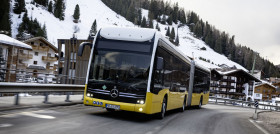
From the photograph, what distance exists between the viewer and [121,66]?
33.9 feet

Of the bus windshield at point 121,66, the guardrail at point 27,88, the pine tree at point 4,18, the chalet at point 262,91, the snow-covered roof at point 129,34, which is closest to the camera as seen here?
the guardrail at point 27,88

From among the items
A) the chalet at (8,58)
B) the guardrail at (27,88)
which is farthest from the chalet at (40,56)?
the guardrail at (27,88)

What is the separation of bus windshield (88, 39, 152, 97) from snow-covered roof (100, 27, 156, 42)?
0.18 meters

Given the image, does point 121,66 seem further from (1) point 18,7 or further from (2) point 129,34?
(1) point 18,7

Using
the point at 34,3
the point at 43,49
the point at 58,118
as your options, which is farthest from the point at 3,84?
the point at 34,3

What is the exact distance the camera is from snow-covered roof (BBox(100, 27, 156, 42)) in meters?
10.7

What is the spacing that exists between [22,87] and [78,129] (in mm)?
4375

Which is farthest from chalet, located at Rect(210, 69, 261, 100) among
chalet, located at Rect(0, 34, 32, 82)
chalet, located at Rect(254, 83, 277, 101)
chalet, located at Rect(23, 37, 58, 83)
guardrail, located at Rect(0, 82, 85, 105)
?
guardrail, located at Rect(0, 82, 85, 105)

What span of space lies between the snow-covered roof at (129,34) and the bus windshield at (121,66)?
0.59 feet

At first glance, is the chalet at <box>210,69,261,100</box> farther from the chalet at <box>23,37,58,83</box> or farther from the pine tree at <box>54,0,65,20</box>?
the pine tree at <box>54,0,65,20</box>

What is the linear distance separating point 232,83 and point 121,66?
96.4 meters

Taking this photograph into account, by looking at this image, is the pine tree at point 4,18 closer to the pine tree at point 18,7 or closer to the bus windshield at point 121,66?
the pine tree at point 18,7

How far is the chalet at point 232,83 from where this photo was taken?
3812 inches

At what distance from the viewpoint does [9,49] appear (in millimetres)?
34375
